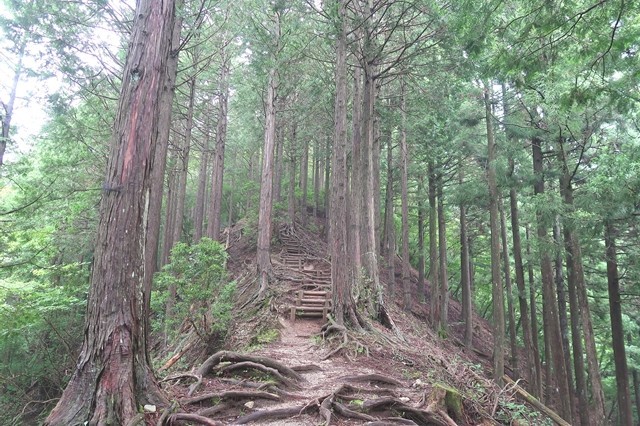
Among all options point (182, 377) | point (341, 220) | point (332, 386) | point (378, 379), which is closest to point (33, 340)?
point (182, 377)

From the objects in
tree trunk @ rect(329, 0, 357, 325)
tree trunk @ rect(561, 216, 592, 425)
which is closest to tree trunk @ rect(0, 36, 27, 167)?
tree trunk @ rect(329, 0, 357, 325)

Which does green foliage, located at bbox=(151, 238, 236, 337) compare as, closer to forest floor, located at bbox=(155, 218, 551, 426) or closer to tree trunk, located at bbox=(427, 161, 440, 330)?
forest floor, located at bbox=(155, 218, 551, 426)

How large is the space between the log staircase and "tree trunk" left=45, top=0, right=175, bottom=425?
7427 millimetres

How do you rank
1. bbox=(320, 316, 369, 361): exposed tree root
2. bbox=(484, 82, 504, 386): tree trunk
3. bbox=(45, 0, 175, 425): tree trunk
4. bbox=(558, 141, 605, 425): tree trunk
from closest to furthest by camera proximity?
1. bbox=(45, 0, 175, 425): tree trunk
2. bbox=(320, 316, 369, 361): exposed tree root
3. bbox=(558, 141, 605, 425): tree trunk
4. bbox=(484, 82, 504, 386): tree trunk

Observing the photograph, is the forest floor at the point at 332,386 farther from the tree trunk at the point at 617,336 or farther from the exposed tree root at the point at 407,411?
the tree trunk at the point at 617,336

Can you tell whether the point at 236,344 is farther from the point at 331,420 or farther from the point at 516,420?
the point at 516,420

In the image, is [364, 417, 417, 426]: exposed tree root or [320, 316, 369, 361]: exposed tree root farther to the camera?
[320, 316, 369, 361]: exposed tree root

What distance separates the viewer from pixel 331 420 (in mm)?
4023

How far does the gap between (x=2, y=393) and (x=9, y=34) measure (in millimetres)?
9109

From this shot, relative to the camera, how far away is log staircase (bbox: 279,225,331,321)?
11047 millimetres

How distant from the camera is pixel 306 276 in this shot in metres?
14.5

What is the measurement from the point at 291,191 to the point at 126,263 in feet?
54.3

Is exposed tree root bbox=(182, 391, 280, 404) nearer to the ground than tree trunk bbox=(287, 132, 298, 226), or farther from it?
nearer to the ground

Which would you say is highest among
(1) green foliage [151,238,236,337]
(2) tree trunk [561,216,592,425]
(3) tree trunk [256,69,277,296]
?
(3) tree trunk [256,69,277,296]
